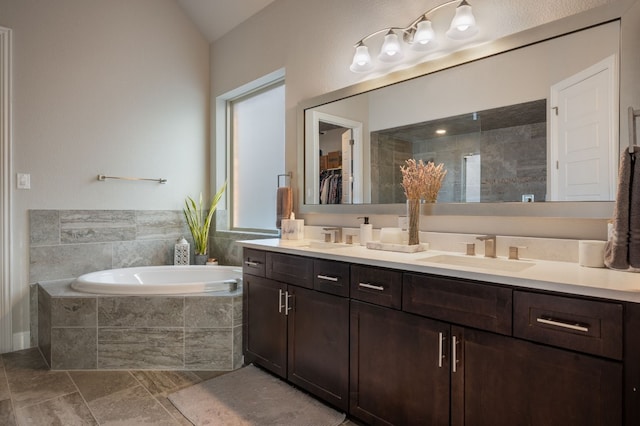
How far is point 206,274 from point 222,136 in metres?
1.41

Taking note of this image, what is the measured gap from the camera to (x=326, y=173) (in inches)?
103

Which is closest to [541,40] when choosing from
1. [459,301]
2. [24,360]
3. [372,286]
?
[459,301]

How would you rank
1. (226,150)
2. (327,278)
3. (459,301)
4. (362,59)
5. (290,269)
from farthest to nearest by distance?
(226,150)
(362,59)
(290,269)
(327,278)
(459,301)

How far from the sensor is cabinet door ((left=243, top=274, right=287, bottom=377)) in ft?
7.00

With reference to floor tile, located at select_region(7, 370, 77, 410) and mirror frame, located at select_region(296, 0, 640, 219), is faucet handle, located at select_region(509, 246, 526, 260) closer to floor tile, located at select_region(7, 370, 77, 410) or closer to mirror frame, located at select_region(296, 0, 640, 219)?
mirror frame, located at select_region(296, 0, 640, 219)

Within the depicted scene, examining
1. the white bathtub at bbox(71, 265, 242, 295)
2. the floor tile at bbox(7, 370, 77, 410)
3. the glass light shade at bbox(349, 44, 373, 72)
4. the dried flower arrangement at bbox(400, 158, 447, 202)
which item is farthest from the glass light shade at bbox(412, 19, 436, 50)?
the floor tile at bbox(7, 370, 77, 410)

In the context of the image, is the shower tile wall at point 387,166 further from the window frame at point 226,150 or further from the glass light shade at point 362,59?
the window frame at point 226,150

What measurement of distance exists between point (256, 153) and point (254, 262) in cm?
149

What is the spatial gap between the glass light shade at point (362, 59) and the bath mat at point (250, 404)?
1.98 m

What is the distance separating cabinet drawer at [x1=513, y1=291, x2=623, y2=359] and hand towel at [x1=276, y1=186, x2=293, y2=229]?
1816 millimetres

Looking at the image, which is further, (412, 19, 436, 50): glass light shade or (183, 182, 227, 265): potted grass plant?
(183, 182, 227, 265): potted grass plant

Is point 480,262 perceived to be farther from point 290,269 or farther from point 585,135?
point 290,269

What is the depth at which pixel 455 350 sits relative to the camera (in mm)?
1367

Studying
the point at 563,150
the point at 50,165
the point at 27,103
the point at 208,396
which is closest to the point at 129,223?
the point at 50,165
